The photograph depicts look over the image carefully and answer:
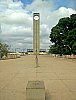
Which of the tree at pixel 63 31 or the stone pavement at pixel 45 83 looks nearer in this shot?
the stone pavement at pixel 45 83

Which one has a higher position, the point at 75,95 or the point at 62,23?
the point at 62,23

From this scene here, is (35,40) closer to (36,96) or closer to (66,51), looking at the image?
(36,96)

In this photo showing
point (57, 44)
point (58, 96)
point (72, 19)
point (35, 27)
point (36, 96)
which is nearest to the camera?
point (36, 96)

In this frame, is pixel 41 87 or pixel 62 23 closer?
pixel 41 87

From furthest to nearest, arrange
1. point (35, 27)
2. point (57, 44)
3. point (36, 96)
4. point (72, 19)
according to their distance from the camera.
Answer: point (57, 44) → point (72, 19) → point (35, 27) → point (36, 96)

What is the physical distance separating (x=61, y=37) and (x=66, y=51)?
5.25 metres

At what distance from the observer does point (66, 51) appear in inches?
3359

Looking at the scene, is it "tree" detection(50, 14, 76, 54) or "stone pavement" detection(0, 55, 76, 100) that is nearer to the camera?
"stone pavement" detection(0, 55, 76, 100)

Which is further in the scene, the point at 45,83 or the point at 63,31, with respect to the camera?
the point at 63,31

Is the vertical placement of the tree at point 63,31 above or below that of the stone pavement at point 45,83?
above

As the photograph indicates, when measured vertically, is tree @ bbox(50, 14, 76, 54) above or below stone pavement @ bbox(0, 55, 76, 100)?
above

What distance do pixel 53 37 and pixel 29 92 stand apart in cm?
7778

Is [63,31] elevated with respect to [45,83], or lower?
elevated

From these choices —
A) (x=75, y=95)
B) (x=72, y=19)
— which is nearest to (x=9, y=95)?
(x=75, y=95)
